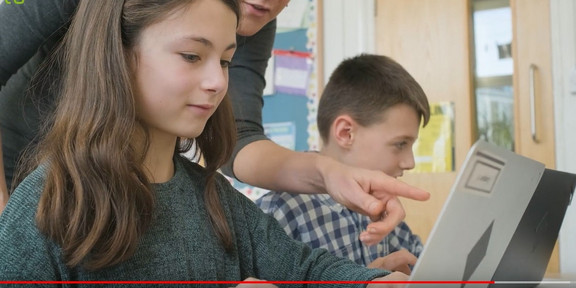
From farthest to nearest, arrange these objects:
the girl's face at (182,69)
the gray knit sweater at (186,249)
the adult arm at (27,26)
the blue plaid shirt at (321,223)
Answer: the blue plaid shirt at (321,223) → the adult arm at (27,26) → the girl's face at (182,69) → the gray knit sweater at (186,249)

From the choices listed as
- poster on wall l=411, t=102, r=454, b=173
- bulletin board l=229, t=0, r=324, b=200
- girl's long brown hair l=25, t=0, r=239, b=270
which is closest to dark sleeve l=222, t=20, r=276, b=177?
girl's long brown hair l=25, t=0, r=239, b=270

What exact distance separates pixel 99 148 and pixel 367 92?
3.12 feet

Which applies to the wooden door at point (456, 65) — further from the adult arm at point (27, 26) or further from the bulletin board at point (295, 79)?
the adult arm at point (27, 26)

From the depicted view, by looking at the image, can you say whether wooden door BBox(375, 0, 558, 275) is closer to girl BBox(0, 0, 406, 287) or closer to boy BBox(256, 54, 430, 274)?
boy BBox(256, 54, 430, 274)

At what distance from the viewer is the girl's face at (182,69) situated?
2.43 ft

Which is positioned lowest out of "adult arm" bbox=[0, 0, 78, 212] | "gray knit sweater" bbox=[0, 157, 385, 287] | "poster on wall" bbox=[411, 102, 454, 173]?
"poster on wall" bbox=[411, 102, 454, 173]

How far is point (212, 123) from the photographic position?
3.05ft

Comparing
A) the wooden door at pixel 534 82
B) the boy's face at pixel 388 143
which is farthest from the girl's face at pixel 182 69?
the wooden door at pixel 534 82

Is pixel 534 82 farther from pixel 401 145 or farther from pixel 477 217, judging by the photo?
pixel 477 217

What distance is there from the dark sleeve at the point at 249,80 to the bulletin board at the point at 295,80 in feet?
5.53

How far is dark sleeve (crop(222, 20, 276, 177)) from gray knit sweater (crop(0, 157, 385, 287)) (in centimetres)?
23

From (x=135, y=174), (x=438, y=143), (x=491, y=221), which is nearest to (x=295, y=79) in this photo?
(x=438, y=143)

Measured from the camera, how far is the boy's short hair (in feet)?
5.04

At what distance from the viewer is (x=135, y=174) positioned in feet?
2.42
